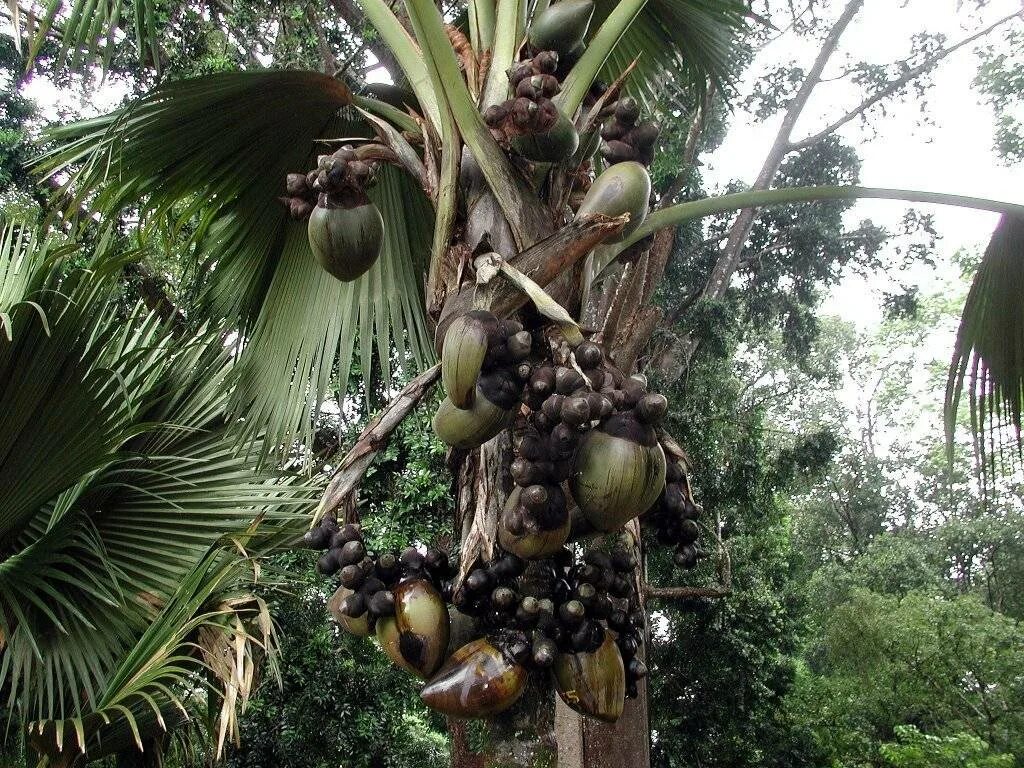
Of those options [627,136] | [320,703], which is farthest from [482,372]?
[320,703]

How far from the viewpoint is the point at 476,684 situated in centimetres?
137

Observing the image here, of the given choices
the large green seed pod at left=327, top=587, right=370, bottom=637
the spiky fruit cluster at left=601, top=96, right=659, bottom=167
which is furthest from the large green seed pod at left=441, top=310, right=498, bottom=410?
the spiky fruit cluster at left=601, top=96, right=659, bottom=167

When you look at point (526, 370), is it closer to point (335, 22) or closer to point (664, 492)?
point (664, 492)

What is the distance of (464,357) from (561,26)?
879 millimetres

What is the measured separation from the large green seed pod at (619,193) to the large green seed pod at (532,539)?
0.55 metres

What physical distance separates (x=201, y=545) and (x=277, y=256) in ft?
3.25

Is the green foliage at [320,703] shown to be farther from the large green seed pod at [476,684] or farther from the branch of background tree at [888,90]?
the branch of background tree at [888,90]

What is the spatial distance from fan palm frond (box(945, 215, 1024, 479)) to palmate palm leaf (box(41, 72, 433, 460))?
166 centimetres

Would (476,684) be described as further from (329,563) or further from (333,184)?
(333,184)

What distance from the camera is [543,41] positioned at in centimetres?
187

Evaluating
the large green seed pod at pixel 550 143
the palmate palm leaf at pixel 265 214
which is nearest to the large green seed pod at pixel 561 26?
the large green seed pod at pixel 550 143

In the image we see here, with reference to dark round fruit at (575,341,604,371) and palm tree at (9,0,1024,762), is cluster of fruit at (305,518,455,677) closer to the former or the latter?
palm tree at (9,0,1024,762)

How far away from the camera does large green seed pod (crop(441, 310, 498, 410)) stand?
4.41 feet

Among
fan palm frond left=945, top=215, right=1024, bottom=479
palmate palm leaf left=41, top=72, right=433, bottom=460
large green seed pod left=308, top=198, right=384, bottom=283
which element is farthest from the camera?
fan palm frond left=945, top=215, right=1024, bottom=479
